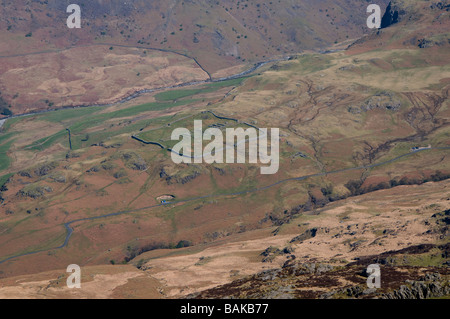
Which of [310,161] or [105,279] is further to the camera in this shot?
[310,161]

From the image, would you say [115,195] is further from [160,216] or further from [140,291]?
[140,291]

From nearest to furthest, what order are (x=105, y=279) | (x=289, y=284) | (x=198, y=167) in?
1. (x=289, y=284)
2. (x=105, y=279)
3. (x=198, y=167)

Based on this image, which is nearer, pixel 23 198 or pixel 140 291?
pixel 140 291

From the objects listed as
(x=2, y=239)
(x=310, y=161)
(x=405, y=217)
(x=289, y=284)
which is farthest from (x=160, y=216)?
(x=289, y=284)

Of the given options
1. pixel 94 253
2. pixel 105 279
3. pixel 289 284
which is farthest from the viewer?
pixel 94 253

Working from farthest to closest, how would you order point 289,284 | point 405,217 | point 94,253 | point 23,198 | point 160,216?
point 23,198 < point 160,216 < point 94,253 < point 405,217 < point 289,284

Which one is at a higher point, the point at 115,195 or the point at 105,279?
the point at 115,195

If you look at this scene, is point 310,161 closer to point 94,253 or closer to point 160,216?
point 160,216

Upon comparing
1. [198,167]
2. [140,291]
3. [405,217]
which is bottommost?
[140,291]

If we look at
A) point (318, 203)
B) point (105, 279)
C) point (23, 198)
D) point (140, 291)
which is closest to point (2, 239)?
point (23, 198)
